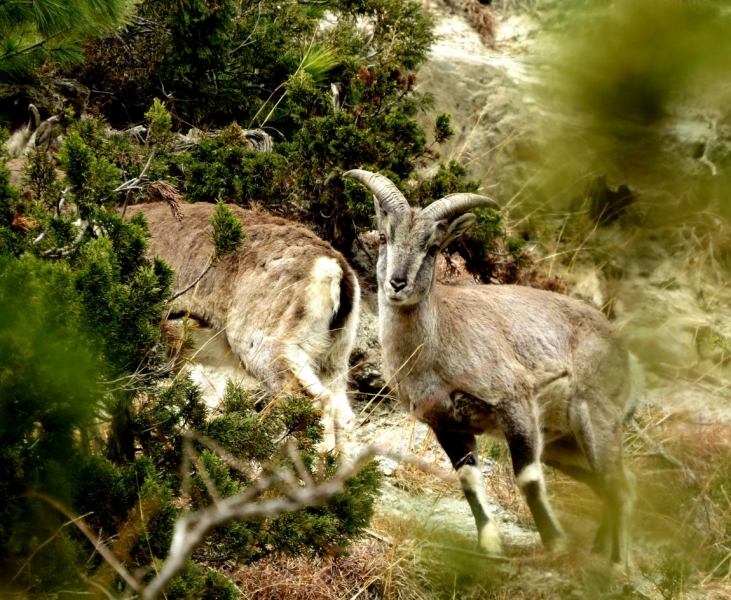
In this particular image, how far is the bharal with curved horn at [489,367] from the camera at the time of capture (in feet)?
17.4

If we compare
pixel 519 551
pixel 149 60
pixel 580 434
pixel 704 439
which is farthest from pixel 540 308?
pixel 149 60

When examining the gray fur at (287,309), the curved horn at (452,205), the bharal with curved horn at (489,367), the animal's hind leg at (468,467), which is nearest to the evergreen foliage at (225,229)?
the bharal with curved horn at (489,367)

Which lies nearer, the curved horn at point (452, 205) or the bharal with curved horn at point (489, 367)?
the bharal with curved horn at point (489, 367)

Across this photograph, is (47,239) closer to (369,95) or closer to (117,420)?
(117,420)

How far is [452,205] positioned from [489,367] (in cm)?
104

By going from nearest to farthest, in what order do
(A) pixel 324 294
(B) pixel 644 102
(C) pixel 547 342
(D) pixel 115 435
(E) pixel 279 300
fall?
(B) pixel 644 102 → (D) pixel 115 435 → (C) pixel 547 342 → (A) pixel 324 294 → (E) pixel 279 300

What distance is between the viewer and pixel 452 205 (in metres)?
5.56

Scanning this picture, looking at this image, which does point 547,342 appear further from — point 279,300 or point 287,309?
point 279,300

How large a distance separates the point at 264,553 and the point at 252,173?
4.65 meters

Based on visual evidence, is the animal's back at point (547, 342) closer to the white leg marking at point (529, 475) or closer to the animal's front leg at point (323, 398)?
the white leg marking at point (529, 475)

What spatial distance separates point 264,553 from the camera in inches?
168

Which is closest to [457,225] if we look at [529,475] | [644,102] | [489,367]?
[489,367]

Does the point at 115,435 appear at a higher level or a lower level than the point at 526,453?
higher

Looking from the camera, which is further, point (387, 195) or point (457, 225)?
point (457, 225)
